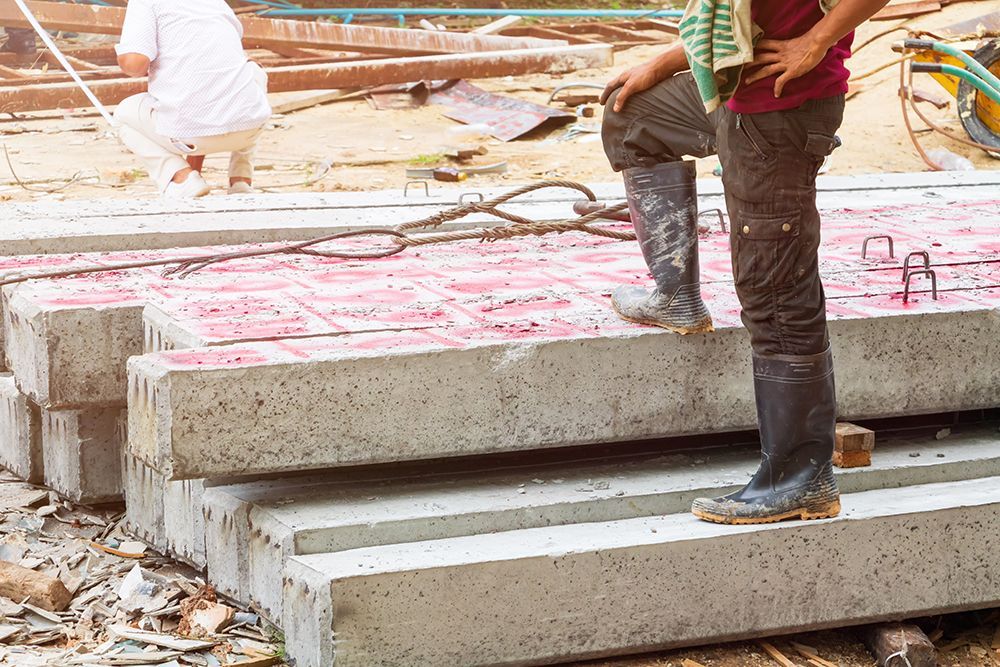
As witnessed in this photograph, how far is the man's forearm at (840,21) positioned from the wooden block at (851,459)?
1.28m

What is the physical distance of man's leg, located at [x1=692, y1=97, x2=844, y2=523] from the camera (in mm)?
3213

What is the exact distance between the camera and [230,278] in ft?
14.9

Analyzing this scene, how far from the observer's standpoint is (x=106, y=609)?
12.4 feet

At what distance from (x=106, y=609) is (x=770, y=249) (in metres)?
2.05

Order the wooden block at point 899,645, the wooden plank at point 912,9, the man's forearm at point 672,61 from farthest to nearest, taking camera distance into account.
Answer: the wooden plank at point 912,9 < the man's forearm at point 672,61 < the wooden block at point 899,645

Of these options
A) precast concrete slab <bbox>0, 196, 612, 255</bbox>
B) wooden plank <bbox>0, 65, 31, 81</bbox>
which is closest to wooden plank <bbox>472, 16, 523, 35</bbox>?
wooden plank <bbox>0, 65, 31, 81</bbox>

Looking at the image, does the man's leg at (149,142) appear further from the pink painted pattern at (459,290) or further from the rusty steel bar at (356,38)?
the rusty steel bar at (356,38)

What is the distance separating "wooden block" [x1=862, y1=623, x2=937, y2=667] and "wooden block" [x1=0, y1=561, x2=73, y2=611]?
7.23 feet

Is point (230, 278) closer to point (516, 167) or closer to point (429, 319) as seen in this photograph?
point (429, 319)

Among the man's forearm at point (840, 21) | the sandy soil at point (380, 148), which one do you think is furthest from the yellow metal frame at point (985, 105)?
the man's forearm at point (840, 21)

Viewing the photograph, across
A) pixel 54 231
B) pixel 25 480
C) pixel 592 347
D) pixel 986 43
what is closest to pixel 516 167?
pixel 986 43

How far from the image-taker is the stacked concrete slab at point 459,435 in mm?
3322

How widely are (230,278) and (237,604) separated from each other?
1.24 metres

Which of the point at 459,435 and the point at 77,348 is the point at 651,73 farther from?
the point at 77,348
